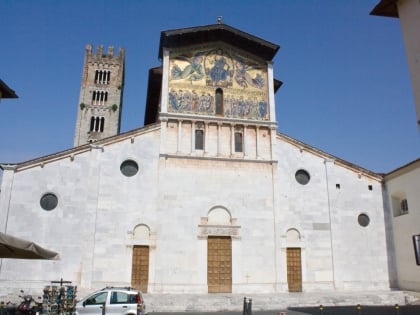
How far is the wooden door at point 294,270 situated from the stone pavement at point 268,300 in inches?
36.1

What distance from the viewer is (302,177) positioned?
922 inches

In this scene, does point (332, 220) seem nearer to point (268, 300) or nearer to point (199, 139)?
point (268, 300)

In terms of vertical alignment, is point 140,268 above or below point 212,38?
below

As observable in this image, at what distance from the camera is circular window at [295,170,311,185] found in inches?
918

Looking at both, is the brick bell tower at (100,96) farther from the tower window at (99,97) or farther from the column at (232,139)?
the column at (232,139)

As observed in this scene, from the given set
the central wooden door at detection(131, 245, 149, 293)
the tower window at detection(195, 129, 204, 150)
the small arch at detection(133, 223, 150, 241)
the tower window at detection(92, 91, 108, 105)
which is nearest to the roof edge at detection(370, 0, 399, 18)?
the tower window at detection(195, 129, 204, 150)

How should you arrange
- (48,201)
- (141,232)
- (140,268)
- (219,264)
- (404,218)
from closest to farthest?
(48,201), (140,268), (141,232), (219,264), (404,218)

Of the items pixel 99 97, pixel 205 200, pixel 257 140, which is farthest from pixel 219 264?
pixel 99 97

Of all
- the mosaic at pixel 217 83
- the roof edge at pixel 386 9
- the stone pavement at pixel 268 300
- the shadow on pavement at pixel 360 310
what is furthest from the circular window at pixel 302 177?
the roof edge at pixel 386 9

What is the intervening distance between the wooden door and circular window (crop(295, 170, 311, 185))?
408cm

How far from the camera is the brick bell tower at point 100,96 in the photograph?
58.6 metres

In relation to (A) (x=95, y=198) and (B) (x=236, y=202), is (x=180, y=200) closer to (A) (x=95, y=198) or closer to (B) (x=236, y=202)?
(B) (x=236, y=202)

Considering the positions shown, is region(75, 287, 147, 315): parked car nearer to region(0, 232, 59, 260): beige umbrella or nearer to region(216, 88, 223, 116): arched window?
region(0, 232, 59, 260): beige umbrella

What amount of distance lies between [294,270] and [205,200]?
647cm
